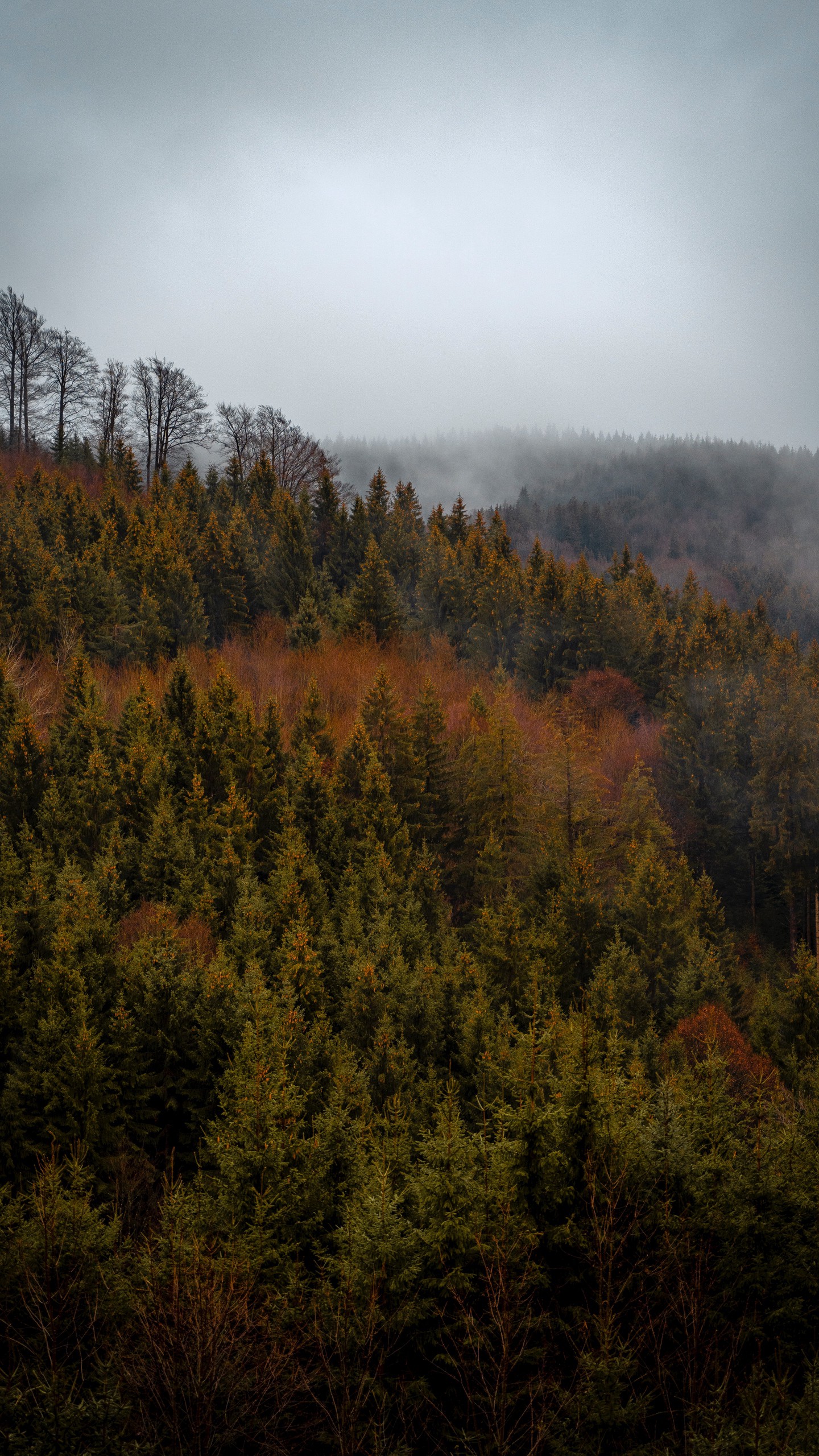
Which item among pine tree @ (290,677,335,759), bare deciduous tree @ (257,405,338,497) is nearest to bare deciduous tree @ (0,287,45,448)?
bare deciduous tree @ (257,405,338,497)

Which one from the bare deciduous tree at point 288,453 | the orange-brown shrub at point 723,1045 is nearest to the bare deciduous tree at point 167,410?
the bare deciduous tree at point 288,453

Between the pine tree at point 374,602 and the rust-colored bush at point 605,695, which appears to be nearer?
the pine tree at point 374,602

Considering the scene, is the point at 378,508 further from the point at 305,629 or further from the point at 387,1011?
the point at 387,1011

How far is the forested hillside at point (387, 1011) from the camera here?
333 inches

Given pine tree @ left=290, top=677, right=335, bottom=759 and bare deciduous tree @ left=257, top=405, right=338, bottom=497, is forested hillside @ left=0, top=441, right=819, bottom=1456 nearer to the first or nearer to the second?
pine tree @ left=290, top=677, right=335, bottom=759

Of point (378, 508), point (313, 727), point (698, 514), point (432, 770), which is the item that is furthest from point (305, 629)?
point (698, 514)

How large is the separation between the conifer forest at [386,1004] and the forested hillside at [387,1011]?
108 millimetres

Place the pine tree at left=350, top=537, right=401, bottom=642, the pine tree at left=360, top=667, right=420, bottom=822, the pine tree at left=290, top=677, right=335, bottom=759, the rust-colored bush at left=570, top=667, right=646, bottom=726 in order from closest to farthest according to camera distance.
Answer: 1. the pine tree at left=290, top=677, right=335, bottom=759
2. the pine tree at left=360, top=667, right=420, bottom=822
3. the pine tree at left=350, top=537, right=401, bottom=642
4. the rust-colored bush at left=570, top=667, right=646, bottom=726

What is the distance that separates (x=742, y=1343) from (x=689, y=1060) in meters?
14.7

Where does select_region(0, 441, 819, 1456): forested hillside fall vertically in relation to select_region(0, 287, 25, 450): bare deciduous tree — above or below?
below

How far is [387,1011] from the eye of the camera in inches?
763

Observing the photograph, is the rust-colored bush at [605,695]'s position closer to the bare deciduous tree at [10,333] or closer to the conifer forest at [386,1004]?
the conifer forest at [386,1004]

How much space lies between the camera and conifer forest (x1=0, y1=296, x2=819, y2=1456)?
27.7 ft

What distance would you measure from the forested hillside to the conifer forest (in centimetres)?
11
